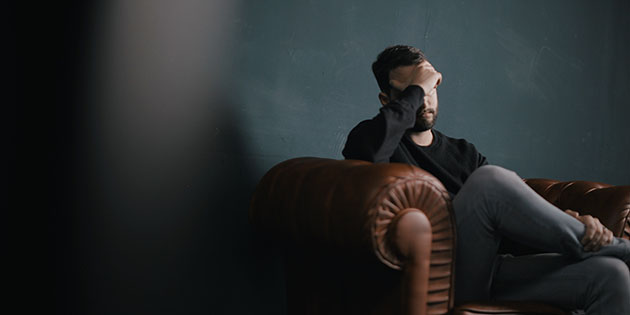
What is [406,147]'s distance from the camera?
1.79 meters

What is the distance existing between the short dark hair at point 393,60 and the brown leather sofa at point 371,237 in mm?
527

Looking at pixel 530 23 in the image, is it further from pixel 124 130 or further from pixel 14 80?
pixel 14 80

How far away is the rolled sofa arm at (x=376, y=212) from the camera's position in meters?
1.11

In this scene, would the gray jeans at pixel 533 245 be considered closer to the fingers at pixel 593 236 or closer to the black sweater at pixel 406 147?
the fingers at pixel 593 236

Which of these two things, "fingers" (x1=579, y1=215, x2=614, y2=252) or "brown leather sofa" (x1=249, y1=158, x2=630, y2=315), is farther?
"fingers" (x1=579, y1=215, x2=614, y2=252)

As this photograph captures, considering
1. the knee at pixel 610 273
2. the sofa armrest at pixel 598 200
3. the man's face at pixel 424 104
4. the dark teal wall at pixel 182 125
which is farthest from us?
the man's face at pixel 424 104

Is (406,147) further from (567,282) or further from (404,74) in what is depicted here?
(567,282)

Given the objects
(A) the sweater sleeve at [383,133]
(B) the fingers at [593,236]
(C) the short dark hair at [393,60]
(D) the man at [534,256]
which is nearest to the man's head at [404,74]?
(C) the short dark hair at [393,60]

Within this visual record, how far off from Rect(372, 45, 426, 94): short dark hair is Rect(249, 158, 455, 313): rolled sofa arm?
1.93 ft

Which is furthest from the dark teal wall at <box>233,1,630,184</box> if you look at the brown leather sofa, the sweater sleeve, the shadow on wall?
the brown leather sofa

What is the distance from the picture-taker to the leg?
123 centimetres

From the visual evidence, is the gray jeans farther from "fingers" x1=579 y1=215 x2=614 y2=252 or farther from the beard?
the beard

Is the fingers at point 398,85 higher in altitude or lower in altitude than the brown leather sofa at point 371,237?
higher

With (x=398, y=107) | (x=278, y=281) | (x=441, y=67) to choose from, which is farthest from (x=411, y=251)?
(x=441, y=67)
